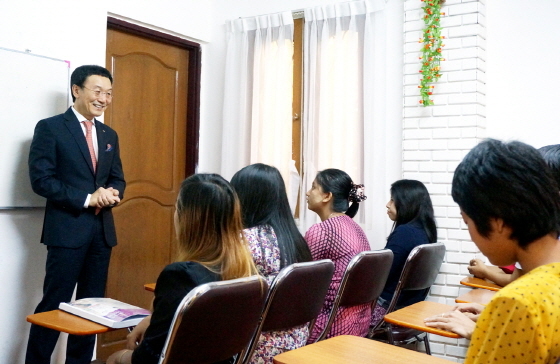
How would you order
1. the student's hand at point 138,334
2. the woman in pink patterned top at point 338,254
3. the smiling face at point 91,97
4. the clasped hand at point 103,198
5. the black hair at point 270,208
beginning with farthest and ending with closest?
the smiling face at point 91,97
the clasped hand at point 103,198
the woman in pink patterned top at point 338,254
the black hair at point 270,208
the student's hand at point 138,334

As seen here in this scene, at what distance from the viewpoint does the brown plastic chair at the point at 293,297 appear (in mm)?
1769

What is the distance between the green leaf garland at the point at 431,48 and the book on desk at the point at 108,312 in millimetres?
2275

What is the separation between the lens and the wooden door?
3627mm

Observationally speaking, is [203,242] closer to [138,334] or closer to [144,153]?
[138,334]

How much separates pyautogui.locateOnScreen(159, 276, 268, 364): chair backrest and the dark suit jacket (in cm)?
150

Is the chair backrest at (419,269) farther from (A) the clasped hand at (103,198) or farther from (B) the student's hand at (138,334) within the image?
(A) the clasped hand at (103,198)

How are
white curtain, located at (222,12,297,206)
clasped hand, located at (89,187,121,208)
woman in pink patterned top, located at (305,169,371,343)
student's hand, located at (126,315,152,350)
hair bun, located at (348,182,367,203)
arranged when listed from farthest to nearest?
white curtain, located at (222,12,297,206) → hair bun, located at (348,182,367,203) → clasped hand, located at (89,187,121,208) → woman in pink patterned top, located at (305,169,371,343) → student's hand, located at (126,315,152,350)

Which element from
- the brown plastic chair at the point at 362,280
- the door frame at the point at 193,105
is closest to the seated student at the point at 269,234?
the brown plastic chair at the point at 362,280

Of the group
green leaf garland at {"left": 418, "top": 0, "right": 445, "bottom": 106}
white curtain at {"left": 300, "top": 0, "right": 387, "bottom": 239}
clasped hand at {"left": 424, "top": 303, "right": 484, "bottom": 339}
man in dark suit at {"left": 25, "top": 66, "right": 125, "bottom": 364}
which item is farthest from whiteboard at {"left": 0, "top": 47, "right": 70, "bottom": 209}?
clasped hand at {"left": 424, "top": 303, "right": 484, "bottom": 339}

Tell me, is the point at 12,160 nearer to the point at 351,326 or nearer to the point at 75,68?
the point at 75,68

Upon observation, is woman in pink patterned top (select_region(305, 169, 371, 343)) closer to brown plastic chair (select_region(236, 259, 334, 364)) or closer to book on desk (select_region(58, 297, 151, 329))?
brown plastic chair (select_region(236, 259, 334, 364))

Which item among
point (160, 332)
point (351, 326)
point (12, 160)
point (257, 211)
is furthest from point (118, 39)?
point (160, 332)

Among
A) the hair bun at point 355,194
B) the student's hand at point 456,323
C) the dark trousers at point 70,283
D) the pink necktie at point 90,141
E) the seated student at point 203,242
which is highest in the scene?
the pink necktie at point 90,141

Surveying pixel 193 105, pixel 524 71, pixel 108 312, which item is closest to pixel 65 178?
pixel 108 312
